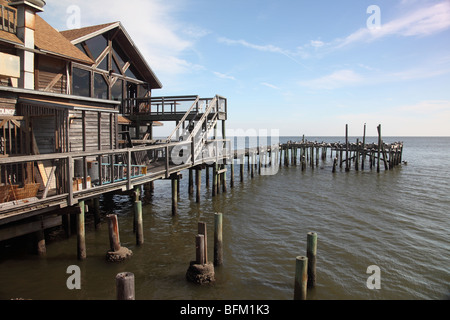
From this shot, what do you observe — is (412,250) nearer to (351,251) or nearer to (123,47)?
(351,251)

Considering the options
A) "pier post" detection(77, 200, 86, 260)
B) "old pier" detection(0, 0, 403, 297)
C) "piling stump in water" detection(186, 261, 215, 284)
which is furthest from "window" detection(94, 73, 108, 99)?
"piling stump in water" detection(186, 261, 215, 284)

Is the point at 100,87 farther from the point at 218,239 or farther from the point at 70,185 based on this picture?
the point at 218,239

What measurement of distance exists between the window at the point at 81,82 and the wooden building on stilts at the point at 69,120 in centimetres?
5

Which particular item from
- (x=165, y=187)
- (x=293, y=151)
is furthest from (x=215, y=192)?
(x=293, y=151)

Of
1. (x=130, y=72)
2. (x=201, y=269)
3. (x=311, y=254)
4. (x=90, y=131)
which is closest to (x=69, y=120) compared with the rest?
(x=90, y=131)

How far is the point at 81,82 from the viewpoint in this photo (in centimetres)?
1546

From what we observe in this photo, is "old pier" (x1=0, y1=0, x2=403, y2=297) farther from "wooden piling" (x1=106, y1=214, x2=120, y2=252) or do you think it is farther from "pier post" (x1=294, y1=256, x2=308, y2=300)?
"pier post" (x1=294, y1=256, x2=308, y2=300)

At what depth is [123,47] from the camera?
63.4 ft

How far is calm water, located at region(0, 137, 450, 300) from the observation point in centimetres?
794

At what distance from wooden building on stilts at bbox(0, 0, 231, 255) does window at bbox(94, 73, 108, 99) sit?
87 mm

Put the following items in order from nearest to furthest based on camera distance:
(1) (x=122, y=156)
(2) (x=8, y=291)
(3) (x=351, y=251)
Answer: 1. (2) (x=8, y=291)
2. (3) (x=351, y=251)
3. (1) (x=122, y=156)

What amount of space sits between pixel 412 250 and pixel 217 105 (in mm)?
13956

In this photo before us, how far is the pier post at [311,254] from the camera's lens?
7.44m

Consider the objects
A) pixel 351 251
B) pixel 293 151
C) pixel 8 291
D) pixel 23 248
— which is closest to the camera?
pixel 8 291
